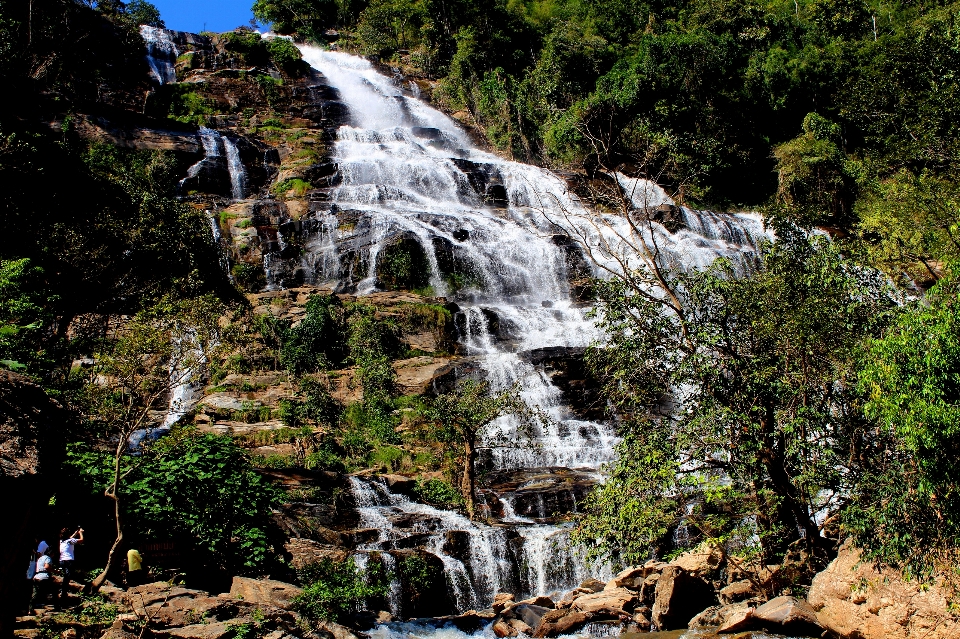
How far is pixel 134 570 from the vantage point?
10398 millimetres

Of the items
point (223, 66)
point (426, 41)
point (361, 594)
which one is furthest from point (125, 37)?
point (361, 594)

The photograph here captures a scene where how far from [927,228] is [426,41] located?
4773 centimetres

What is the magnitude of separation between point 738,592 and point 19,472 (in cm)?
1097

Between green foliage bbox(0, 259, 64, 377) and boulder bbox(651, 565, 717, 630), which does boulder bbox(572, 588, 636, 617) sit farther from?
green foliage bbox(0, 259, 64, 377)

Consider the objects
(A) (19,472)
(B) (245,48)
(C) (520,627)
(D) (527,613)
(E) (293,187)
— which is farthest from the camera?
(B) (245,48)

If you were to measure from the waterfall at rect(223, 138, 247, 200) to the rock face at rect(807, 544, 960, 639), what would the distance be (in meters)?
34.8

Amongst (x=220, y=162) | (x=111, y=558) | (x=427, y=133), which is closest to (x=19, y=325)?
(x=111, y=558)

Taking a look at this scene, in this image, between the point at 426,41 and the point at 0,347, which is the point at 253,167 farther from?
the point at 0,347

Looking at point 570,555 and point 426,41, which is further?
point 426,41

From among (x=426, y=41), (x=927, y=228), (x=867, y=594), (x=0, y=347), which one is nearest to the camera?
(x=867, y=594)

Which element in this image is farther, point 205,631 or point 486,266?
point 486,266

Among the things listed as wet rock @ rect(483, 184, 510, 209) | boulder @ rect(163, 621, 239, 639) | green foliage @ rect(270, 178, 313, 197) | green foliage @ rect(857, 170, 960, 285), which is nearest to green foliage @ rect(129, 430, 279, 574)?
boulder @ rect(163, 621, 239, 639)

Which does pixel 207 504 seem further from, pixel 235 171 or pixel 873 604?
pixel 235 171

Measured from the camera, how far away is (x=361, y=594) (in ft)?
41.4
